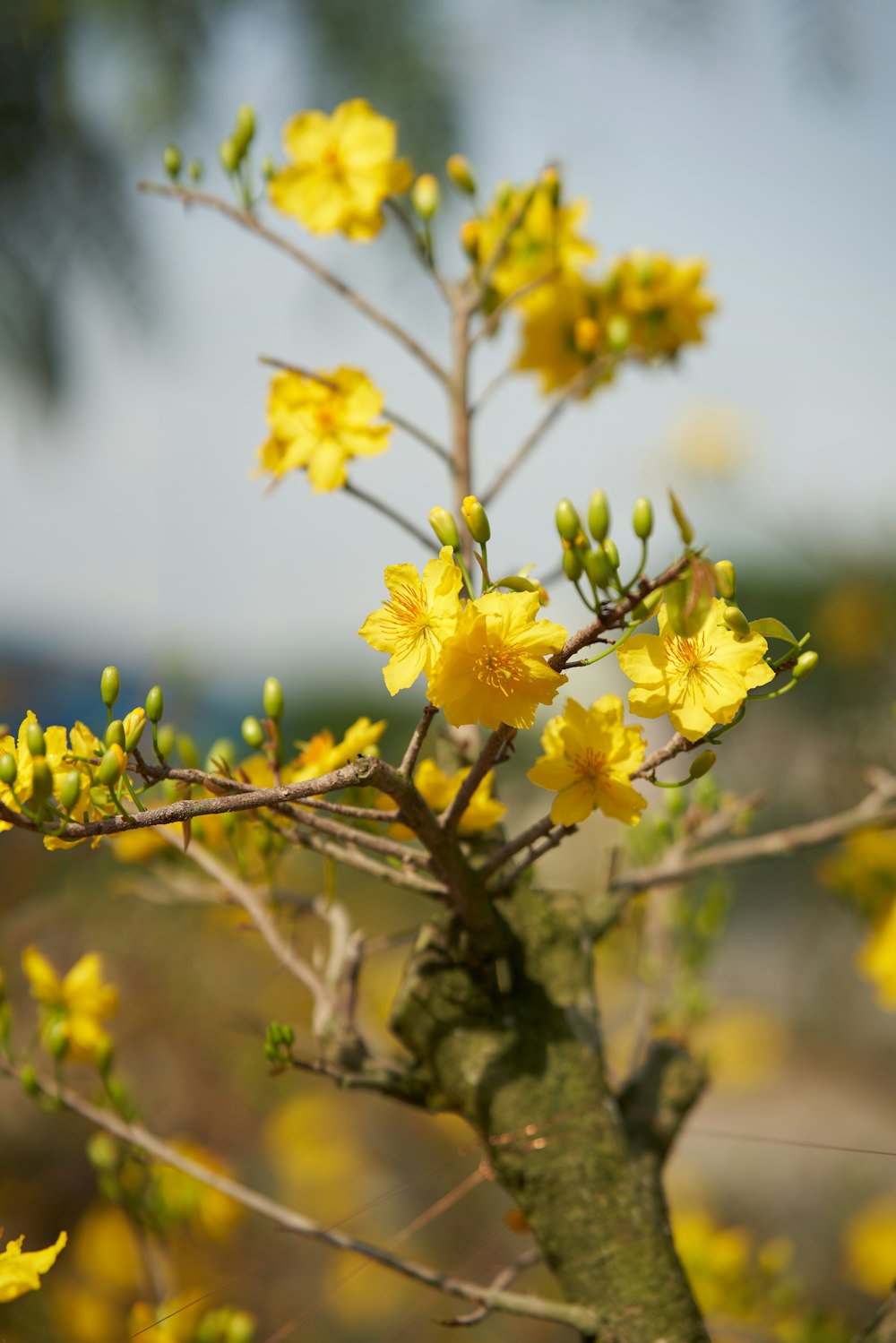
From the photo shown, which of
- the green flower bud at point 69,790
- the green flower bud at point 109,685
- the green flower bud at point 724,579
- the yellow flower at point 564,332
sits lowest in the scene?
the green flower bud at point 69,790

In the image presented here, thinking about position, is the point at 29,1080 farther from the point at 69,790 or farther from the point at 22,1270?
the point at 69,790

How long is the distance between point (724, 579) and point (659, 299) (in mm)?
636

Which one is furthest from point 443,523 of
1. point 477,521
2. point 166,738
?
point 166,738

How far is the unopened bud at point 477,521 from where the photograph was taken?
425mm

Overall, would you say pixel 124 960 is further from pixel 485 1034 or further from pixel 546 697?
Answer: pixel 546 697

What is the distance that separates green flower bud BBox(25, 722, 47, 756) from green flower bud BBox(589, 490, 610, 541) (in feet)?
0.82

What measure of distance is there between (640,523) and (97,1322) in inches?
67.0

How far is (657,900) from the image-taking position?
1.13 metres

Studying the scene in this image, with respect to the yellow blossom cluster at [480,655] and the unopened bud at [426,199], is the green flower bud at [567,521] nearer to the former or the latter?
the yellow blossom cluster at [480,655]

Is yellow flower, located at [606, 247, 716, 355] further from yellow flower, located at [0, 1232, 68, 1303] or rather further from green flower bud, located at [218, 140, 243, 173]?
yellow flower, located at [0, 1232, 68, 1303]

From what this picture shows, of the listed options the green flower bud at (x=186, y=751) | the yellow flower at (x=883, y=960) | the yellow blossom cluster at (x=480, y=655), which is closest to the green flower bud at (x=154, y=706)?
the yellow blossom cluster at (x=480, y=655)

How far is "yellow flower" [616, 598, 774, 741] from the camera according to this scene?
1.39ft

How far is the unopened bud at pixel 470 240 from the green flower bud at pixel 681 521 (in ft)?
1.85

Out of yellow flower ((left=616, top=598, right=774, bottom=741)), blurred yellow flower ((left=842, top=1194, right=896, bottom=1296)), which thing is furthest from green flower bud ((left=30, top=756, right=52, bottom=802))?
blurred yellow flower ((left=842, top=1194, right=896, bottom=1296))
